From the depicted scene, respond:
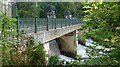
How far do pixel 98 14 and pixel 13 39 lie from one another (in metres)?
1.55

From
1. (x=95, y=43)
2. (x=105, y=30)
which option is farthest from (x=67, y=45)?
(x=105, y=30)

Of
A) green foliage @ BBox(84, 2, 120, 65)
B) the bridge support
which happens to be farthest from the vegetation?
the bridge support

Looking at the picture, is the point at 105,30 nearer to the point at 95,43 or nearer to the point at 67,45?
the point at 95,43

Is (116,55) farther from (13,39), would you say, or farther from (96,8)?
(13,39)

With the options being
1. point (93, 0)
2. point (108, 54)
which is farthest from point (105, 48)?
point (93, 0)

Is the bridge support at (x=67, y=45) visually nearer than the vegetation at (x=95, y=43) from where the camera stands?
No

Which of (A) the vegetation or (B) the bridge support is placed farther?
(B) the bridge support

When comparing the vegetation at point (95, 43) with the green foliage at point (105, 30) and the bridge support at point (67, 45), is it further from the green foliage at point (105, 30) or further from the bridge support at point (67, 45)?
the bridge support at point (67, 45)

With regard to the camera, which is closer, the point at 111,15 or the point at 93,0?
the point at 111,15

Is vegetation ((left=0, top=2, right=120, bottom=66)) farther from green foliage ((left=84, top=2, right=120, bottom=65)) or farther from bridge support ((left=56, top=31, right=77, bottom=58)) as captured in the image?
bridge support ((left=56, top=31, right=77, bottom=58))

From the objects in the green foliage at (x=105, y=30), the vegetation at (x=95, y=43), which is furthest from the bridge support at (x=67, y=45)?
the green foliage at (x=105, y=30)

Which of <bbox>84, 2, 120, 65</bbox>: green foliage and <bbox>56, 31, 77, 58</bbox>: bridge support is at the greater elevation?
<bbox>84, 2, 120, 65</bbox>: green foliage

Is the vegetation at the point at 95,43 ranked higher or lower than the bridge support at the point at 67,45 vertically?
higher

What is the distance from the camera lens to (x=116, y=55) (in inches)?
138
